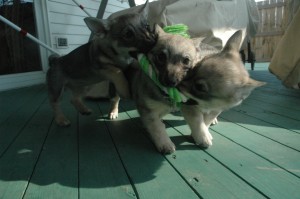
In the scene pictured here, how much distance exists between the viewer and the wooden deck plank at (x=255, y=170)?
1.58m

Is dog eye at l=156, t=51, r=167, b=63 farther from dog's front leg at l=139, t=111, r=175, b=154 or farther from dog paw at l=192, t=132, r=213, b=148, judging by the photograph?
dog paw at l=192, t=132, r=213, b=148

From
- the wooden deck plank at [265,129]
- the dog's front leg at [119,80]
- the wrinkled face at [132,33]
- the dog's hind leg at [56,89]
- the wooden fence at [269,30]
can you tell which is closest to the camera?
the wooden deck plank at [265,129]

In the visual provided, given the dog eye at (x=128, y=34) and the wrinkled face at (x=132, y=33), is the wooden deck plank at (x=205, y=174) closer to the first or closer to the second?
the wrinkled face at (x=132, y=33)

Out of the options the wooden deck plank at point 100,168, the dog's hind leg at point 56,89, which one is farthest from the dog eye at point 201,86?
the dog's hind leg at point 56,89

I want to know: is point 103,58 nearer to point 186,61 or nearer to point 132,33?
point 132,33

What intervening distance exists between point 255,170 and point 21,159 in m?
1.66

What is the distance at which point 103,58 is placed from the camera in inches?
115

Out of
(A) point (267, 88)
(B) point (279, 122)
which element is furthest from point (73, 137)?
(A) point (267, 88)

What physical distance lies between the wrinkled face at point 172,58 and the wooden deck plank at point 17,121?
1409mm

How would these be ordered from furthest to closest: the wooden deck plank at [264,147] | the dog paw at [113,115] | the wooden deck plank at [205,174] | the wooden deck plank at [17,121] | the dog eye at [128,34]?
the dog paw at [113,115] < the dog eye at [128,34] < the wooden deck plank at [17,121] < the wooden deck plank at [264,147] < the wooden deck plank at [205,174]

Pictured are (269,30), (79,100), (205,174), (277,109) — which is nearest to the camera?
(205,174)

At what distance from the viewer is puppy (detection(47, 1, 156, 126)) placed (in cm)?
270

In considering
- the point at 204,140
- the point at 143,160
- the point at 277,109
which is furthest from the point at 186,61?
the point at 277,109

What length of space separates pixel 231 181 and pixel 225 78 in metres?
0.63
